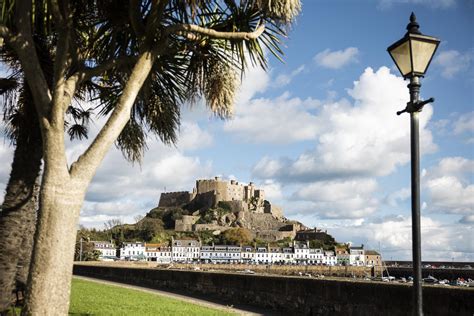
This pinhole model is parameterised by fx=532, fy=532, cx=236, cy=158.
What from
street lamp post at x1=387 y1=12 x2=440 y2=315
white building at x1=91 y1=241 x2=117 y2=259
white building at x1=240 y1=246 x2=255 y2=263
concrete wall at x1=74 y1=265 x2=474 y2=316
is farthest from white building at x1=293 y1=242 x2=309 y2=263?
street lamp post at x1=387 y1=12 x2=440 y2=315

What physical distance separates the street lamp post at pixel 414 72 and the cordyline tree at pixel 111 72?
1566 millimetres

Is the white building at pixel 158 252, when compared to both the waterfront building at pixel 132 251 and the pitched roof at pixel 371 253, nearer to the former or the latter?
the waterfront building at pixel 132 251

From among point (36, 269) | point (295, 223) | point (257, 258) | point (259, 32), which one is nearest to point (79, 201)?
point (36, 269)

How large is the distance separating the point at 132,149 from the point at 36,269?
3372 millimetres

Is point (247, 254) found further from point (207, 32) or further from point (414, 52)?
point (414, 52)

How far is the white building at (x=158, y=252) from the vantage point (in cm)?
9569

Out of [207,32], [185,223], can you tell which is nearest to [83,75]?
[207,32]

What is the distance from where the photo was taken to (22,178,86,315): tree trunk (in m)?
4.27

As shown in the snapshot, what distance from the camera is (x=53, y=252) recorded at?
4.30m

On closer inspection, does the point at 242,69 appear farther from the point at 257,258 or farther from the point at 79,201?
the point at 257,258

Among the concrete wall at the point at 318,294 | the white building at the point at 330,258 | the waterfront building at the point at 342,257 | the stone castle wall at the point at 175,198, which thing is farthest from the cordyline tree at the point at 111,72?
the stone castle wall at the point at 175,198

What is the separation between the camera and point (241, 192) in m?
127

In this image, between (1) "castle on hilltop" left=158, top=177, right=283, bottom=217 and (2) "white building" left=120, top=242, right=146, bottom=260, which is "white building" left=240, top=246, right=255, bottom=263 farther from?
(2) "white building" left=120, top=242, right=146, bottom=260

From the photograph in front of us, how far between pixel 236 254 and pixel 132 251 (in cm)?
2190
